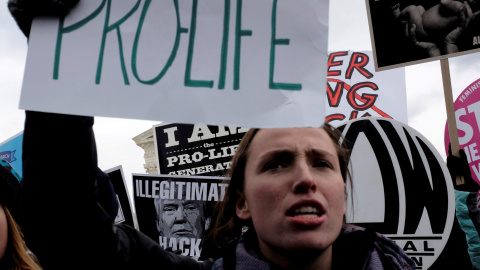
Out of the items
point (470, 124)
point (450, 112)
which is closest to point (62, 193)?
point (450, 112)

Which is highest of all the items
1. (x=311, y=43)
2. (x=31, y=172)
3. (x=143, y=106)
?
(x=311, y=43)

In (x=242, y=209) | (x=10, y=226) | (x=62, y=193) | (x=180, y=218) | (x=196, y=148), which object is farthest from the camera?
(x=196, y=148)

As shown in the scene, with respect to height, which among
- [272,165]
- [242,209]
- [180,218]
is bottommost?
[180,218]

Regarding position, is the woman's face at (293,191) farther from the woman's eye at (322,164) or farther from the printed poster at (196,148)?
the printed poster at (196,148)

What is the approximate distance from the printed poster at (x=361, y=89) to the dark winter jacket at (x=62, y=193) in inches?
166

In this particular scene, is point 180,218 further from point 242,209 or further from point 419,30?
point 242,209

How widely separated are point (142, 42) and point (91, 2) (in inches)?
5.7

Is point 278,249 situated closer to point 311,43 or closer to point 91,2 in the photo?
point 311,43

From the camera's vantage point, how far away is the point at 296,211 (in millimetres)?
1268

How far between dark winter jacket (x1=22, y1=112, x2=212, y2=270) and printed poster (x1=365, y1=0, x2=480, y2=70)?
7.99 feet

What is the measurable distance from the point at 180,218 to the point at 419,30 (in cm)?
213

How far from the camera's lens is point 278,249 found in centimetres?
130

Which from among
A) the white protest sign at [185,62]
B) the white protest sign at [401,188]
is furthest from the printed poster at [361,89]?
the white protest sign at [185,62]

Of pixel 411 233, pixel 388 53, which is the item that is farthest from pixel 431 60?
pixel 411 233
